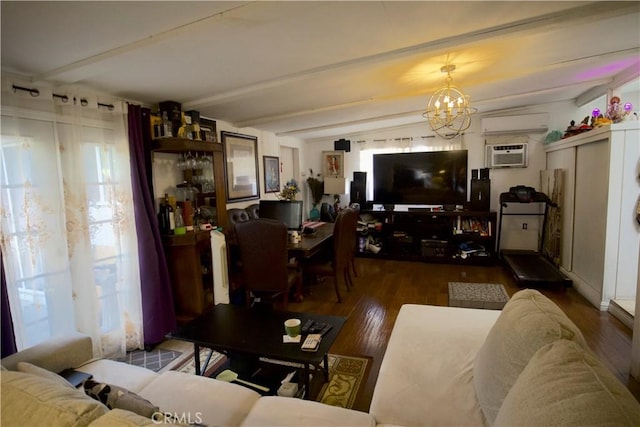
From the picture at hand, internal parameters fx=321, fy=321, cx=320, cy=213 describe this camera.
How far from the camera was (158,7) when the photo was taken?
1403 mm

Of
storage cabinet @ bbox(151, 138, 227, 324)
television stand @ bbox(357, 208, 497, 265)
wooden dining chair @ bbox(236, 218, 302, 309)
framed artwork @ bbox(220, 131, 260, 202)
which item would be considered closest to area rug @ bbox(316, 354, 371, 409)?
wooden dining chair @ bbox(236, 218, 302, 309)

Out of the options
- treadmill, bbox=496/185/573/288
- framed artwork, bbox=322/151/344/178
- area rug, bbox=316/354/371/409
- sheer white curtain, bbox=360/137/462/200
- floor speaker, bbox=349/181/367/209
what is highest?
sheer white curtain, bbox=360/137/462/200

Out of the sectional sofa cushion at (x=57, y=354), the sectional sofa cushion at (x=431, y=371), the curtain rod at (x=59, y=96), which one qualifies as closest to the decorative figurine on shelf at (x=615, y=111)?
the sectional sofa cushion at (x=431, y=371)

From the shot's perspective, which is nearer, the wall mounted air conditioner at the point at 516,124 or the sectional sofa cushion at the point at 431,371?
the sectional sofa cushion at the point at 431,371

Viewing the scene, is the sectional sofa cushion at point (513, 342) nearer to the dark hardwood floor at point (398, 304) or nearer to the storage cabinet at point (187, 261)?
the dark hardwood floor at point (398, 304)

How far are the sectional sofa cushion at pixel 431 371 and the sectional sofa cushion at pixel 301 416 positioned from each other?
5.7 inches

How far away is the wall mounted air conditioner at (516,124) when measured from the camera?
4.81 meters

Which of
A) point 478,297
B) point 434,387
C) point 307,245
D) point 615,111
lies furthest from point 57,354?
point 615,111

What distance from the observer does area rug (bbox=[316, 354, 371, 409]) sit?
1.98 metres

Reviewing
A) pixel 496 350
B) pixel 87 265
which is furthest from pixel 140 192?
pixel 496 350

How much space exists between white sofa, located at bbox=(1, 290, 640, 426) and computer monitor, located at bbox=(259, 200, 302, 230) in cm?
193

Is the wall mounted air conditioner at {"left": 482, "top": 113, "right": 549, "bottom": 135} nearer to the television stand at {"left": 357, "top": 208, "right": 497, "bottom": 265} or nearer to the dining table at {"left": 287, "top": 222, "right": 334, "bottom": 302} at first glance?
the television stand at {"left": 357, "top": 208, "right": 497, "bottom": 265}

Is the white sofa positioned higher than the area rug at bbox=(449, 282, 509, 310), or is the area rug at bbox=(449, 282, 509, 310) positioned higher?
the white sofa

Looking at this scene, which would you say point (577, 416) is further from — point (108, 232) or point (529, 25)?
point (108, 232)
